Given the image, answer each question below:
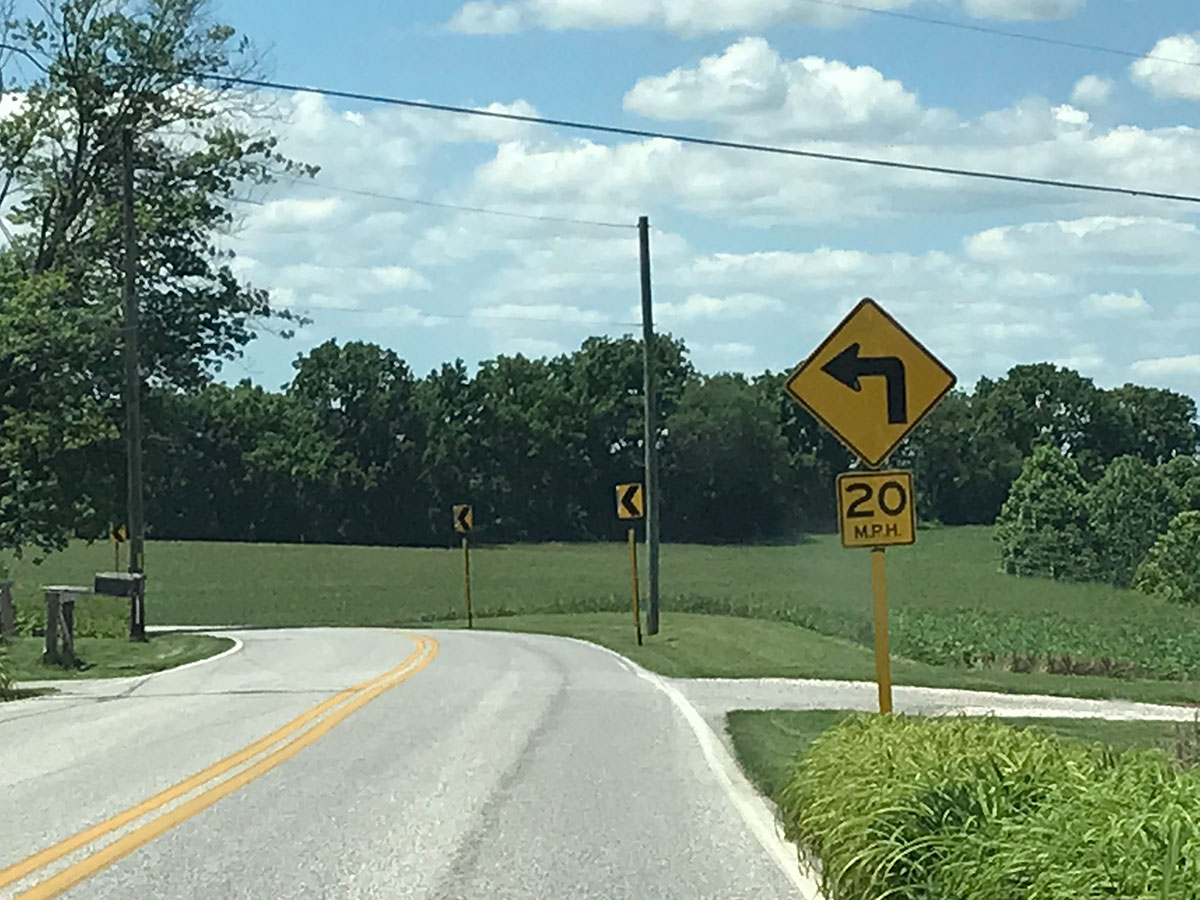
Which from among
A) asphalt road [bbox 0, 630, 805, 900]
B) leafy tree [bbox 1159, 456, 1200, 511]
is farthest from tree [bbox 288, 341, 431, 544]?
asphalt road [bbox 0, 630, 805, 900]

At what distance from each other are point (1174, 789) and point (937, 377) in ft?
19.2

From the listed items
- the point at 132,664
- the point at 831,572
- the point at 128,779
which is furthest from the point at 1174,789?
the point at 831,572

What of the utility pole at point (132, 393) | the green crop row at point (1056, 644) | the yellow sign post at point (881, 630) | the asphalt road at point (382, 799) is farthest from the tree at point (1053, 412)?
the yellow sign post at point (881, 630)

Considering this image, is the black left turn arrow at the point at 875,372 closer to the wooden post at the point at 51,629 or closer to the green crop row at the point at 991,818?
the green crop row at the point at 991,818

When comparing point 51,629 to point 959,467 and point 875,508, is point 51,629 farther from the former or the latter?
point 959,467

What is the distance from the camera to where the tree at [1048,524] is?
92062 mm

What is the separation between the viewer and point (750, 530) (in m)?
111

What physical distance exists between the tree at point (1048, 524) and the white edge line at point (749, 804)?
73.2 m

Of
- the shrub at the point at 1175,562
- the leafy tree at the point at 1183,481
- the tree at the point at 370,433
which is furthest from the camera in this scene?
the tree at the point at 370,433

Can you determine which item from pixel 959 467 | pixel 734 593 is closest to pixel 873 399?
pixel 734 593

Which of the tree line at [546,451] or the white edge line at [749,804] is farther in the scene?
the tree line at [546,451]

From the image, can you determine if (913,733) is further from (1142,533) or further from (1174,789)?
(1142,533)

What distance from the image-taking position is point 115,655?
3528cm

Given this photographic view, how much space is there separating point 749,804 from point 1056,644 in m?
25.9
